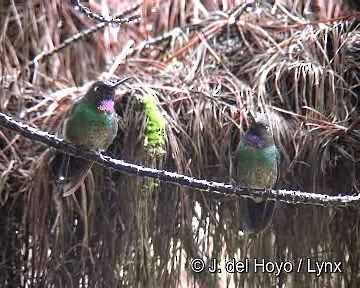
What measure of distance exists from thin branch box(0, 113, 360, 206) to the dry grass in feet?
1.35

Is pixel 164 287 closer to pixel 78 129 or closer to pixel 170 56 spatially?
pixel 78 129

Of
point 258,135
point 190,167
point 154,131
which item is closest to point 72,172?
point 154,131

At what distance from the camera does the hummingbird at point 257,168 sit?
2115 mm

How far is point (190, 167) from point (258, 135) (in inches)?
9.6

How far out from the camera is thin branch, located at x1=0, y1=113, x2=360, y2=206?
58.7 inches

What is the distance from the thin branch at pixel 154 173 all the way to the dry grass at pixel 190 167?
41cm

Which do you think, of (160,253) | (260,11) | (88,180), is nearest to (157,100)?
(88,180)

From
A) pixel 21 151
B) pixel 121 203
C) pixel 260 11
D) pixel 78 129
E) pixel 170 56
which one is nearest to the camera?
pixel 78 129

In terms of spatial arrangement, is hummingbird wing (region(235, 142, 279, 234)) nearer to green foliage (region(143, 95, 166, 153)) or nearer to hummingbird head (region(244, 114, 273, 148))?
hummingbird head (region(244, 114, 273, 148))

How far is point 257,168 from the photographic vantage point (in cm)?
215

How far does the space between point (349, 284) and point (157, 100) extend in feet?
3.00

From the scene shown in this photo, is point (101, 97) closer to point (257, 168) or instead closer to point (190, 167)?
point (190, 167)

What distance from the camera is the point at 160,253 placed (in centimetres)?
217

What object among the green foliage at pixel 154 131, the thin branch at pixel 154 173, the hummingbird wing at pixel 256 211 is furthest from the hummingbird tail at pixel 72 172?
the hummingbird wing at pixel 256 211
